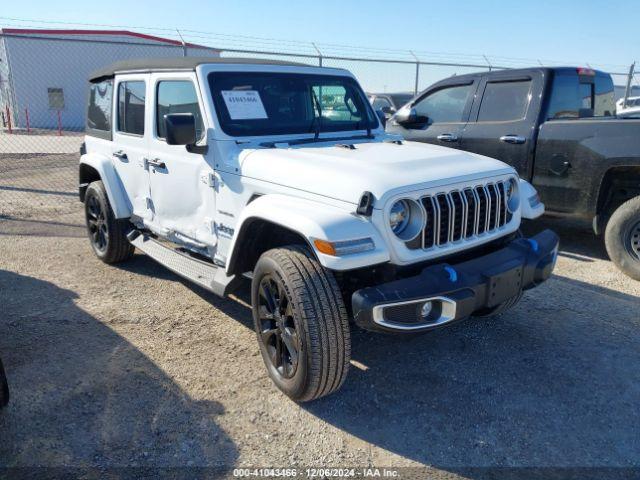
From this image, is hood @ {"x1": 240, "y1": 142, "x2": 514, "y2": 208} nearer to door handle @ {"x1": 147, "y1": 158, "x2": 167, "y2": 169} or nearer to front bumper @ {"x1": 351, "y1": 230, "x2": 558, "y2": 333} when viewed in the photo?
front bumper @ {"x1": 351, "y1": 230, "x2": 558, "y2": 333}

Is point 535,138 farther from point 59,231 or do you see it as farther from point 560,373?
point 59,231

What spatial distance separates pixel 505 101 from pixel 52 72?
73.3 ft

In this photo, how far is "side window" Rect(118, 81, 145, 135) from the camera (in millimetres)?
4547

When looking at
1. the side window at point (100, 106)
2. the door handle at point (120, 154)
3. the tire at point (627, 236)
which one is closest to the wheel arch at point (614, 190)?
the tire at point (627, 236)

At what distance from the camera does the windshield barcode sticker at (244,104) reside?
374 cm

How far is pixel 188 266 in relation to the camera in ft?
13.4

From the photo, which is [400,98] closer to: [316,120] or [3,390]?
[316,120]

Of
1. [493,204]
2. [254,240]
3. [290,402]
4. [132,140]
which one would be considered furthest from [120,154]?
[493,204]

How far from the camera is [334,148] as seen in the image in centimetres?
367

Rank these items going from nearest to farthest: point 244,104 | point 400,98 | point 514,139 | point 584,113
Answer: point 244,104
point 514,139
point 584,113
point 400,98

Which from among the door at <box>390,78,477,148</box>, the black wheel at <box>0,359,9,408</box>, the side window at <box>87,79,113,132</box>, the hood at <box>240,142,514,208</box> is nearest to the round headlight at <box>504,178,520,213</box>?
the hood at <box>240,142,514,208</box>

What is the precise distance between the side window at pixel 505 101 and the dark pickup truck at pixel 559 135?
0.04 ft

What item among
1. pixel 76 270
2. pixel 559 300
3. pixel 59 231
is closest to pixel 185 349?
pixel 76 270

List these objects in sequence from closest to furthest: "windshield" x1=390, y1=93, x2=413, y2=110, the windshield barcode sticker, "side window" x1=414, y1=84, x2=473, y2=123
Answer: the windshield barcode sticker
"side window" x1=414, y1=84, x2=473, y2=123
"windshield" x1=390, y1=93, x2=413, y2=110
